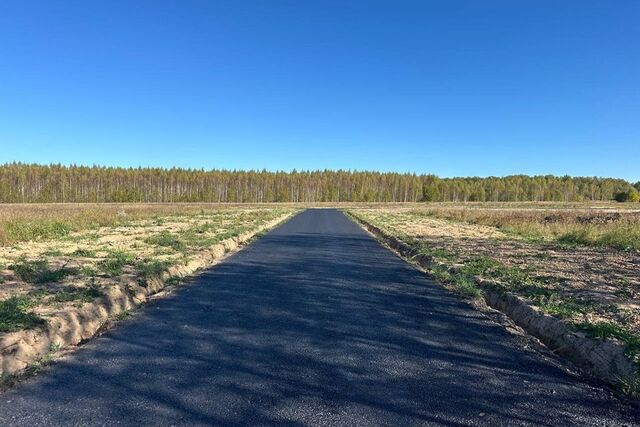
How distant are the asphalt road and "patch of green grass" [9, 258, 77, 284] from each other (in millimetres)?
3126

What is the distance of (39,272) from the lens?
10500mm

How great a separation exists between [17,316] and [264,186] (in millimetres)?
152119

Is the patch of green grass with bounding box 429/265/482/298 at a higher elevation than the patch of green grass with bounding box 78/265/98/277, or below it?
higher

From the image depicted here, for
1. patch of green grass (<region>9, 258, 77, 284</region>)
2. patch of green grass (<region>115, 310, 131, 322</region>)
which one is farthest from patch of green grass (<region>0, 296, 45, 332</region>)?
patch of green grass (<region>9, 258, 77, 284</region>)

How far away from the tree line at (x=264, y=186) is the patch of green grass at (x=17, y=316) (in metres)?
136

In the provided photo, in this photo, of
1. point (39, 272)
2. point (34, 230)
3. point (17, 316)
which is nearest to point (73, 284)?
point (39, 272)

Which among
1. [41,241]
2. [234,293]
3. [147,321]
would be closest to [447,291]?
[234,293]

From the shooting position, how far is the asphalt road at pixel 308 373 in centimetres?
406

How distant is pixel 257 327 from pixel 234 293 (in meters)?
2.66

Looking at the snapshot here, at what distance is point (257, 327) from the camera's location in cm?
682

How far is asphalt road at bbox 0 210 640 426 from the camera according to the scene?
4.06 metres

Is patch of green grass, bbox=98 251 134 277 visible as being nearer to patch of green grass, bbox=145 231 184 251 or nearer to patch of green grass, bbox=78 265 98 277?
patch of green grass, bbox=78 265 98 277

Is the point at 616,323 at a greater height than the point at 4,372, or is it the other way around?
the point at 616,323

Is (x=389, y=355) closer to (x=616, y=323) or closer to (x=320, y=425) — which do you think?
(x=320, y=425)
